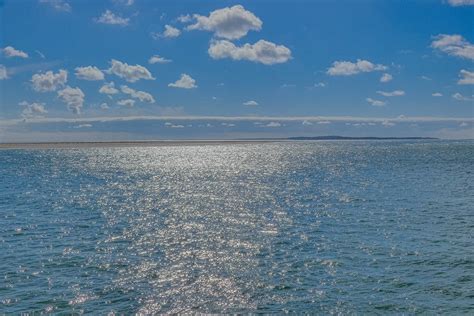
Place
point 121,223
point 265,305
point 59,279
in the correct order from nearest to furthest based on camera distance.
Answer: point 265,305
point 59,279
point 121,223

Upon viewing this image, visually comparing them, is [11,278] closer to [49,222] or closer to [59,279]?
[59,279]

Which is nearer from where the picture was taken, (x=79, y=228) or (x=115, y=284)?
(x=115, y=284)

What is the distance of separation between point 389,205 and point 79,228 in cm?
3632

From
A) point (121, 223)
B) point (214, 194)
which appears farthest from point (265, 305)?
point (214, 194)

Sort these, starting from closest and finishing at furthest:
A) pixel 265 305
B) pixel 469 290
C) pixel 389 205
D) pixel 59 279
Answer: pixel 265 305 < pixel 469 290 < pixel 59 279 < pixel 389 205

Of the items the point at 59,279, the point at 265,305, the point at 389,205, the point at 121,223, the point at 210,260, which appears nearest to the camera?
the point at 265,305

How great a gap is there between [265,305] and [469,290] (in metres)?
12.0

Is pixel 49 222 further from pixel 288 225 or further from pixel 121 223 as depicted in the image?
pixel 288 225

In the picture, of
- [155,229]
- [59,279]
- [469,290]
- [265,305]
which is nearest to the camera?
[265,305]

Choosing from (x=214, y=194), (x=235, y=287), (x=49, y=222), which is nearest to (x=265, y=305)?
(x=235, y=287)

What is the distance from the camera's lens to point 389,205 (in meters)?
55.4

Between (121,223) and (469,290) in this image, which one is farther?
(121,223)

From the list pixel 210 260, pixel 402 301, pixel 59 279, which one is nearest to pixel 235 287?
pixel 210 260

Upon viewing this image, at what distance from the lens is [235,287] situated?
25.9m
